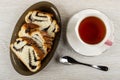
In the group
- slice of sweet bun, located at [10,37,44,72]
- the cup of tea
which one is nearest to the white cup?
the cup of tea

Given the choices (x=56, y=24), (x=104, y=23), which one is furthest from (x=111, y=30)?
(x=56, y=24)

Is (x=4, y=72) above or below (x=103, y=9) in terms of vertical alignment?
below

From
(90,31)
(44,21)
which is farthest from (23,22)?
(90,31)

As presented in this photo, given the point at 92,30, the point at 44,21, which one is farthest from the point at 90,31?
the point at 44,21

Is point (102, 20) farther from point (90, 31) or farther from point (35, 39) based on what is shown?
point (35, 39)

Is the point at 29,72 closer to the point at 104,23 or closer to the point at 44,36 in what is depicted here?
the point at 44,36

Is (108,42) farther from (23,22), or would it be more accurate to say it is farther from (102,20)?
(23,22)
